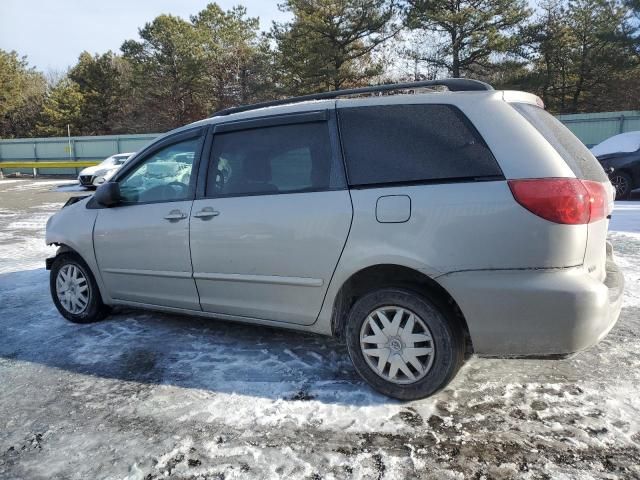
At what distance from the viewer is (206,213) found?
11.5 ft

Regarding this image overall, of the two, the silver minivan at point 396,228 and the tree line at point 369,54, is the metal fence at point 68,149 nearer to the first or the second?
the tree line at point 369,54

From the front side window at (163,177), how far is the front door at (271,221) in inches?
9.3

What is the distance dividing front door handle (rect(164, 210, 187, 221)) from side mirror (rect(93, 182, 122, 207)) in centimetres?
62

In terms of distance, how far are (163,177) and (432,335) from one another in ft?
8.11

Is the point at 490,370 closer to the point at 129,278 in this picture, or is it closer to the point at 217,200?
the point at 217,200

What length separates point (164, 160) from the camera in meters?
3.97

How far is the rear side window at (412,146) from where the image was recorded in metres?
2.68

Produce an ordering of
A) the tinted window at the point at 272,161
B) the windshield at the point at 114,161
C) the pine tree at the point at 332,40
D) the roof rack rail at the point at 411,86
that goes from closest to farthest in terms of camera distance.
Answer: the roof rack rail at the point at 411,86, the tinted window at the point at 272,161, the windshield at the point at 114,161, the pine tree at the point at 332,40

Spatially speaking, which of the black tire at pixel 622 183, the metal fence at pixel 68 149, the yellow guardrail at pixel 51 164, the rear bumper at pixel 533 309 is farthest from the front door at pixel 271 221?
the yellow guardrail at pixel 51 164

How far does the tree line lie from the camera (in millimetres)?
25547

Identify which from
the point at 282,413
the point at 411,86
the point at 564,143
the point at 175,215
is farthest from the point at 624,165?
the point at 282,413

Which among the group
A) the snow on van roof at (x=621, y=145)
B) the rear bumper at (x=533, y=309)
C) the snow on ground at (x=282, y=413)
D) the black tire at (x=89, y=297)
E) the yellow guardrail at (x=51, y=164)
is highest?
the snow on van roof at (x=621, y=145)

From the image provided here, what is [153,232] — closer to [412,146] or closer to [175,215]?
[175,215]

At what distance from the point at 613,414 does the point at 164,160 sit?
3.54m
